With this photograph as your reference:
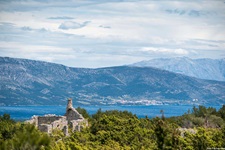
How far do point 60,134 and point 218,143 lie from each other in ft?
53.1

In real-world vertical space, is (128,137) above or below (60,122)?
below

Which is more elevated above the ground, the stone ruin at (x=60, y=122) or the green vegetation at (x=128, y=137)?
the stone ruin at (x=60, y=122)

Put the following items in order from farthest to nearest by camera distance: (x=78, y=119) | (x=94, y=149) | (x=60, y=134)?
(x=78, y=119) < (x=60, y=134) < (x=94, y=149)

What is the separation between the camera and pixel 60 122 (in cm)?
5941

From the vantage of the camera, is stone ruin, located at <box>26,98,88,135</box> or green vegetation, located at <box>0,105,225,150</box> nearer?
green vegetation, located at <box>0,105,225,150</box>

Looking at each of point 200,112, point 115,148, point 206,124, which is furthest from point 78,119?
point 200,112

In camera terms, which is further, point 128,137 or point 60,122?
point 60,122

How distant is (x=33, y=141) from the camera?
111 feet

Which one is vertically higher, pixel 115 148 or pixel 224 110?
pixel 224 110

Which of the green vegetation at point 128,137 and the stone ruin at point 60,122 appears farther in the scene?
the stone ruin at point 60,122

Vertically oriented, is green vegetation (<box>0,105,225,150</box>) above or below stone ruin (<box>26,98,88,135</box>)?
below

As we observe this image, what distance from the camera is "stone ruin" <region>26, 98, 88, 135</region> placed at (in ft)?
187

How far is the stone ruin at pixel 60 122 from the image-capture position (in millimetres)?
56866

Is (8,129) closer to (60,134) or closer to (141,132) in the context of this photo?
(60,134)
